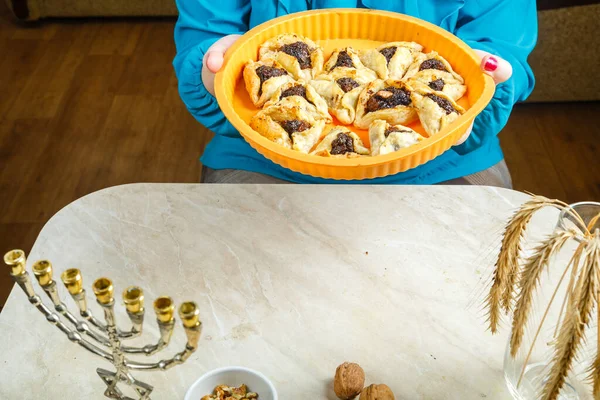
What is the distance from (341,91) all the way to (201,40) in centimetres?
39

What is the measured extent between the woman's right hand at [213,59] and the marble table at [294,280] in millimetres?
215

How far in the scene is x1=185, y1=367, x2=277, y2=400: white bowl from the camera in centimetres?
76

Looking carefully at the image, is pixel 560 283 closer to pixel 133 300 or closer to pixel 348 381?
pixel 348 381

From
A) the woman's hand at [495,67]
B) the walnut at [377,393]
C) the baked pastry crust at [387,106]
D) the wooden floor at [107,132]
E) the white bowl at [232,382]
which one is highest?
the woman's hand at [495,67]

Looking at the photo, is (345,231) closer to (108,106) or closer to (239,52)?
(239,52)

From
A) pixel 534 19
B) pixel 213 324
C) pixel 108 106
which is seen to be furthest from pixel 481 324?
pixel 108 106

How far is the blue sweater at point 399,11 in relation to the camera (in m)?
1.36

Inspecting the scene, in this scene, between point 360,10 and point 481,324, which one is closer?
point 481,324

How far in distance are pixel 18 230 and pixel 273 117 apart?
135cm

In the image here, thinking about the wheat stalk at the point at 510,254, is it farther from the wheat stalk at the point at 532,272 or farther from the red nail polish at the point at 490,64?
the red nail polish at the point at 490,64

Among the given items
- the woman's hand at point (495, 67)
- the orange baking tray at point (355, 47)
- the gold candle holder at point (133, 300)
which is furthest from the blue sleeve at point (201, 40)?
the gold candle holder at point (133, 300)

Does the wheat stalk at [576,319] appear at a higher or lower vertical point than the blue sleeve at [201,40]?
higher

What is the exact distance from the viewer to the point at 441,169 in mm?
1387

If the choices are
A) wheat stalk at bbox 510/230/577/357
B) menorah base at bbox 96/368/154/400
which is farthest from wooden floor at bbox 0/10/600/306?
wheat stalk at bbox 510/230/577/357
